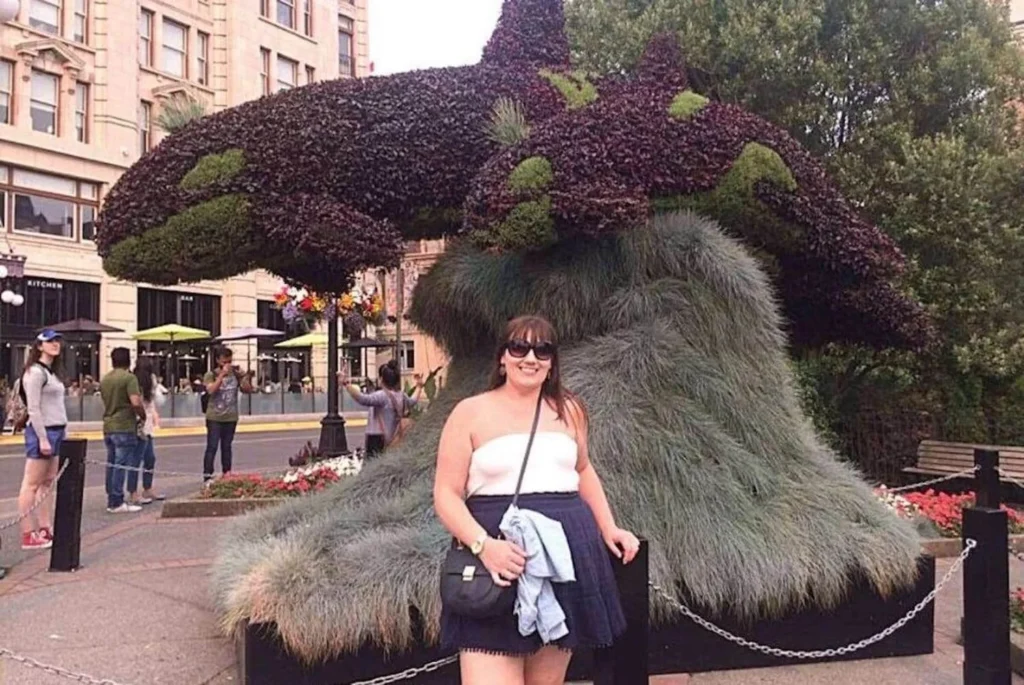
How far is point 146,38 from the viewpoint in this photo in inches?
1352

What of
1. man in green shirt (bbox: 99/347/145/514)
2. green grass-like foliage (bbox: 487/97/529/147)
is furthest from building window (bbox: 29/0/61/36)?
green grass-like foliage (bbox: 487/97/529/147)

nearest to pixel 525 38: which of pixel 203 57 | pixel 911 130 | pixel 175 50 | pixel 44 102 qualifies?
pixel 911 130

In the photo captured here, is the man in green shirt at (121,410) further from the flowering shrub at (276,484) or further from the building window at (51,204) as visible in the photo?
the building window at (51,204)

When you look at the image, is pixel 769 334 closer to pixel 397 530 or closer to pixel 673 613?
pixel 673 613

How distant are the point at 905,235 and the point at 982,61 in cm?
224

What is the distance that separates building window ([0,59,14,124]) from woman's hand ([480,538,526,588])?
103 ft

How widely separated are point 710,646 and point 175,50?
35318 mm

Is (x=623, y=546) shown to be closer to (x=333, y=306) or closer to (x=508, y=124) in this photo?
(x=508, y=124)

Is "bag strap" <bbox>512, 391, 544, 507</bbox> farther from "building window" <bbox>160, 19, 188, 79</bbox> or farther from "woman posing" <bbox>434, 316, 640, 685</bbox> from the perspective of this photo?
"building window" <bbox>160, 19, 188, 79</bbox>

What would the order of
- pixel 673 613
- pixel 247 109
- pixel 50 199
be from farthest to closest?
pixel 50 199 → pixel 247 109 → pixel 673 613

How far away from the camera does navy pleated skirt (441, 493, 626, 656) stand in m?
2.97

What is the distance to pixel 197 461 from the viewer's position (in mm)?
16984

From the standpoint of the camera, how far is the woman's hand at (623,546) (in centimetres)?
331

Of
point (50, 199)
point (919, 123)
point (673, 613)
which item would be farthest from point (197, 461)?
point (50, 199)
